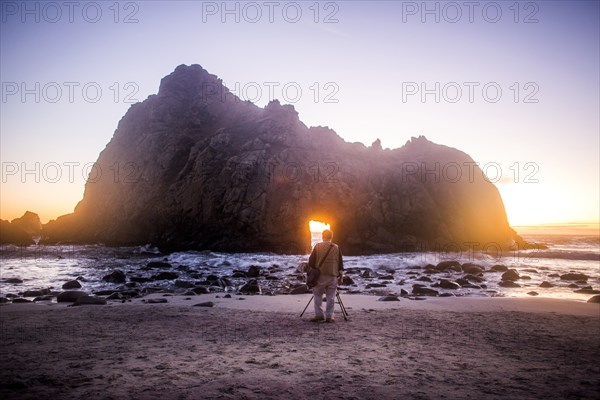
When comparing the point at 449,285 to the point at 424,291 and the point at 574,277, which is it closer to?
the point at 424,291

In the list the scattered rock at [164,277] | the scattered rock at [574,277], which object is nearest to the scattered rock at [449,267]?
the scattered rock at [574,277]

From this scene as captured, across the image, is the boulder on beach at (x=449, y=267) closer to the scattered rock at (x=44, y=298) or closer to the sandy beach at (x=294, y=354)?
the sandy beach at (x=294, y=354)

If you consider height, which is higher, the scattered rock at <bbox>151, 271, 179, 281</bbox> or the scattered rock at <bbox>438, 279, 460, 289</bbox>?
the scattered rock at <bbox>438, 279, 460, 289</bbox>

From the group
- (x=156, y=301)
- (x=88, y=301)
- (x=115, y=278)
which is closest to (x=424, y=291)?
(x=156, y=301)

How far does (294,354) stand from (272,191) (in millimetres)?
47184

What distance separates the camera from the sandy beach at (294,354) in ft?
15.5

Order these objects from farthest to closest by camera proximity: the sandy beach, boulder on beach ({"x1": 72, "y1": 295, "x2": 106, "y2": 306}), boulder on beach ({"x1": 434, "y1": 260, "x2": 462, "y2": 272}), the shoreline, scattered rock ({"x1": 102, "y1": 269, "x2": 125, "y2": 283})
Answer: boulder on beach ({"x1": 434, "y1": 260, "x2": 462, "y2": 272})
scattered rock ({"x1": 102, "y1": 269, "x2": 125, "y2": 283})
boulder on beach ({"x1": 72, "y1": 295, "x2": 106, "y2": 306})
the shoreline
the sandy beach

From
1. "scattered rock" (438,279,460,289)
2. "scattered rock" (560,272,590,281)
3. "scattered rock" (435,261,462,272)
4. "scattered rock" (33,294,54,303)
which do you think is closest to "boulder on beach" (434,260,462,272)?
"scattered rock" (435,261,462,272)

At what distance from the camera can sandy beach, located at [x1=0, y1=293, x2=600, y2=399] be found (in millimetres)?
4711

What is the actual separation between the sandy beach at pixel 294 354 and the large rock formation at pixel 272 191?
41.6 metres

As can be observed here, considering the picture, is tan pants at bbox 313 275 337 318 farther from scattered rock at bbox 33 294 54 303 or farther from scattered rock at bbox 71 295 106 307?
scattered rock at bbox 33 294 54 303

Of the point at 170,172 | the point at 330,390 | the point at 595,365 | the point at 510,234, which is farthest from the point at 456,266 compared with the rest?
the point at 170,172

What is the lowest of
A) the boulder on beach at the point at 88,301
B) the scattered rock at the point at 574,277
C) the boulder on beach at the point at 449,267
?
the boulder on beach at the point at 449,267

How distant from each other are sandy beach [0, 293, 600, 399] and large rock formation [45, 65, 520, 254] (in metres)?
41.6
